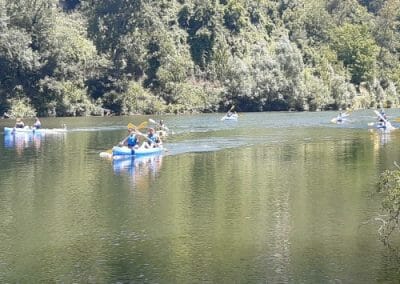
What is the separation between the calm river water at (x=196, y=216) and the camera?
19.8 metres

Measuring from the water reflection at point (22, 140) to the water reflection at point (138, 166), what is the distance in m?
9.68

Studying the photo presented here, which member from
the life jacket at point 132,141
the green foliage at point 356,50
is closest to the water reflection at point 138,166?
the life jacket at point 132,141

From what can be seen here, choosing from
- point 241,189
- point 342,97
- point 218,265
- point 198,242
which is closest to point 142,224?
point 198,242

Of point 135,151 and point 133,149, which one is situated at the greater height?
point 133,149

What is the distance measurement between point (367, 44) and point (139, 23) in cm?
4731

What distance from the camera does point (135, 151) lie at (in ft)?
155

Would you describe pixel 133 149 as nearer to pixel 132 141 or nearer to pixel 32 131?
pixel 132 141

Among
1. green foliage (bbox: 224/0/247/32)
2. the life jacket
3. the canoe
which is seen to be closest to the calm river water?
the canoe

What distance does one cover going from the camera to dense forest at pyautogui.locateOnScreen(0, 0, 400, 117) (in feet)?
321

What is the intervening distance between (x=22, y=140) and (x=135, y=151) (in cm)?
1732

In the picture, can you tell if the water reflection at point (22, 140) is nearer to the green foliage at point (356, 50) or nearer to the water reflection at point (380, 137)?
the water reflection at point (380, 137)

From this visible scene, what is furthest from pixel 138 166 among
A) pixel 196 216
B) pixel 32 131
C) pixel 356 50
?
pixel 356 50

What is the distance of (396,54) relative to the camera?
484 feet

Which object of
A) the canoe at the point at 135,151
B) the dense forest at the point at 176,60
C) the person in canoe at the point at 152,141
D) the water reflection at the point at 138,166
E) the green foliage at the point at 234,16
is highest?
the green foliage at the point at 234,16
